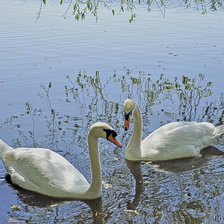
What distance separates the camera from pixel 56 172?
6949 mm

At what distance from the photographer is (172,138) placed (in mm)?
8562

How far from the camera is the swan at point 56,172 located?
6.73 metres

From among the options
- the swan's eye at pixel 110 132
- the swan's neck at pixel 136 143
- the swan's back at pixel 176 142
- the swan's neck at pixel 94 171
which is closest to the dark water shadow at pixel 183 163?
the swan's back at pixel 176 142

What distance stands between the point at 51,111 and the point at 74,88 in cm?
199

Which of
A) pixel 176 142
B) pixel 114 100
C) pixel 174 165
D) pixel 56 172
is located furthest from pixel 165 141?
pixel 114 100

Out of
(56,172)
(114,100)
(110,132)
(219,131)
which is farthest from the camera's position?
(114,100)

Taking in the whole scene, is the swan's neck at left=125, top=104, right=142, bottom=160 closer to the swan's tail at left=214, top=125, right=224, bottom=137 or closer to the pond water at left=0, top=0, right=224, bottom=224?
the pond water at left=0, top=0, right=224, bottom=224

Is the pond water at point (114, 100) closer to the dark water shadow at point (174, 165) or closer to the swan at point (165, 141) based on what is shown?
the dark water shadow at point (174, 165)

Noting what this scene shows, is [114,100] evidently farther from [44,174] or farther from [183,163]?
[44,174]

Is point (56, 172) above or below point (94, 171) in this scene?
below

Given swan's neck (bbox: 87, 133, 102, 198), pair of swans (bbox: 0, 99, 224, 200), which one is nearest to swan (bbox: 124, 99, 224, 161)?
pair of swans (bbox: 0, 99, 224, 200)

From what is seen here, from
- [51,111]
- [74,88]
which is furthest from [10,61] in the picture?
[51,111]

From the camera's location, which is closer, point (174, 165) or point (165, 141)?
point (174, 165)

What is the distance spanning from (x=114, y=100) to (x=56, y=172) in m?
4.90
